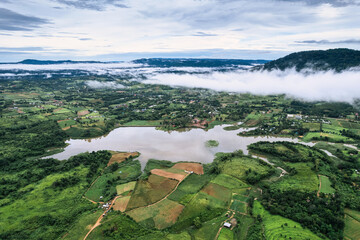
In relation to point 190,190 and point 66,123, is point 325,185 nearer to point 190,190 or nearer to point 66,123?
point 190,190

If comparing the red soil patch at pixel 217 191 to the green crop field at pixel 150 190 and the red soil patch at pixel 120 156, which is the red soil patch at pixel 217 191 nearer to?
the green crop field at pixel 150 190

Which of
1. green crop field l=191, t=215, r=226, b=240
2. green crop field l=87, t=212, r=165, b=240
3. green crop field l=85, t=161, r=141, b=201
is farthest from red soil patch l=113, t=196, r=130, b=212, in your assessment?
green crop field l=191, t=215, r=226, b=240

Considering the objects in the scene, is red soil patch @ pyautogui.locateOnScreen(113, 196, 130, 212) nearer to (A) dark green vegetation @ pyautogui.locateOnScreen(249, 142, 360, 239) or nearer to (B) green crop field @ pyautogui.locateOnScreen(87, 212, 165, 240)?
(B) green crop field @ pyautogui.locateOnScreen(87, 212, 165, 240)

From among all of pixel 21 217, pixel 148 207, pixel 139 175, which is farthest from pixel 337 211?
pixel 21 217

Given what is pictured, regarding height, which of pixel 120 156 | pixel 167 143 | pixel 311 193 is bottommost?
pixel 120 156

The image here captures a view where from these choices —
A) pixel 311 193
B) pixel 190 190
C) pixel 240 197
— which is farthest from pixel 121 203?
pixel 311 193

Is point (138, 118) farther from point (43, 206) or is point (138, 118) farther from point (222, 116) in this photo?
point (43, 206)
